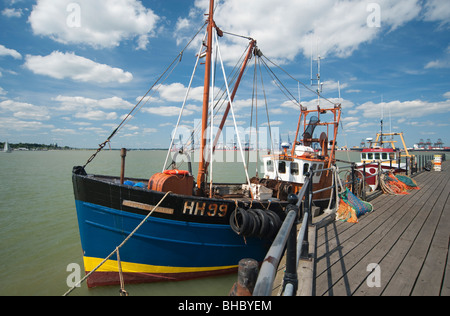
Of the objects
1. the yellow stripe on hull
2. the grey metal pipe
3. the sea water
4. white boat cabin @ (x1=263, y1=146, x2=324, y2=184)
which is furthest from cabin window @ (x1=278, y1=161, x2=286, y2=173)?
the grey metal pipe

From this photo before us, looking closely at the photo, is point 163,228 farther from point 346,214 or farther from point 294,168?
point 294,168

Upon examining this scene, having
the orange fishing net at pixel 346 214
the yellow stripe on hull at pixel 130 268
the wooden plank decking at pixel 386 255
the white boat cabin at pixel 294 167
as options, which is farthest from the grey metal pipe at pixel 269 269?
the white boat cabin at pixel 294 167

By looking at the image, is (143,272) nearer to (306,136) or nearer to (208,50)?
(208,50)

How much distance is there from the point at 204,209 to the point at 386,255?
3460 millimetres

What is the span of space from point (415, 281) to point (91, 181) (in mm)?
5997

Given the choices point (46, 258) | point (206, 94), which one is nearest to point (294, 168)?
point (206, 94)

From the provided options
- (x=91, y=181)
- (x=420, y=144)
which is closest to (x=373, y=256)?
(x=91, y=181)

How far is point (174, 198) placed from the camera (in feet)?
16.7

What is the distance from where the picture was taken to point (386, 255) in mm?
3627

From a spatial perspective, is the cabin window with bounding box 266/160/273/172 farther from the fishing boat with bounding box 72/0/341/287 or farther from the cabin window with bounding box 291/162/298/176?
the fishing boat with bounding box 72/0/341/287

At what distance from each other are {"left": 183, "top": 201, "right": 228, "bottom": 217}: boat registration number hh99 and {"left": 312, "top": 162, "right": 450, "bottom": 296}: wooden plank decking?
2133 millimetres

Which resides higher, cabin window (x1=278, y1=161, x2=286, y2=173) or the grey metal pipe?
cabin window (x1=278, y1=161, x2=286, y2=173)

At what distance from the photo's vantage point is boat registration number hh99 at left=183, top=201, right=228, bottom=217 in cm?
519
